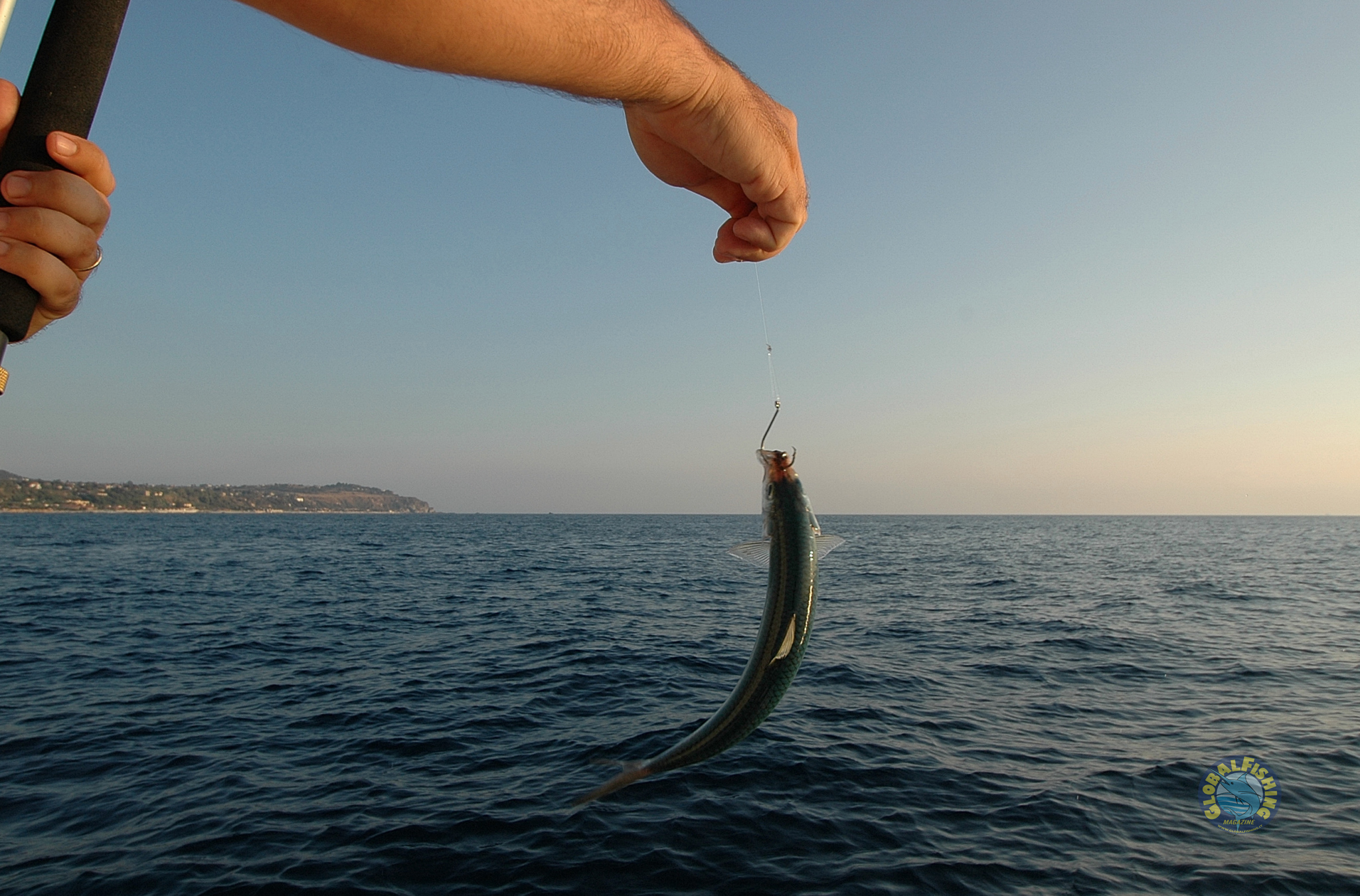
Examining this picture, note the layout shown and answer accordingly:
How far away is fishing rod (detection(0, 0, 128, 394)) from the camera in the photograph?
1.49m

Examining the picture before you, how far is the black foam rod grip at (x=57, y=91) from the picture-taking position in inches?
58.9

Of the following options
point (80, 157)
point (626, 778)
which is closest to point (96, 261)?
point (80, 157)

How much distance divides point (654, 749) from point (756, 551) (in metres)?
10.2

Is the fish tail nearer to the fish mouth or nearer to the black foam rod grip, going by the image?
the fish mouth

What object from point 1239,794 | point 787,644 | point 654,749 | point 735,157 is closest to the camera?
point 735,157

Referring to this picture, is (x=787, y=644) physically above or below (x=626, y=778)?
above

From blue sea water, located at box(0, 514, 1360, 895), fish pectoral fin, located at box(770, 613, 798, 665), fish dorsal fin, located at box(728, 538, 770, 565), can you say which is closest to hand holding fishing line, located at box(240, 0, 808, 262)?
fish dorsal fin, located at box(728, 538, 770, 565)

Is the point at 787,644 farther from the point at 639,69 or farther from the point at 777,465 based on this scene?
the point at 639,69

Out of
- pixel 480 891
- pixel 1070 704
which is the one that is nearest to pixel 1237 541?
pixel 1070 704

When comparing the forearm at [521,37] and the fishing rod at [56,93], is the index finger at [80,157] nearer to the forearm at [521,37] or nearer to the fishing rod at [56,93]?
the fishing rod at [56,93]

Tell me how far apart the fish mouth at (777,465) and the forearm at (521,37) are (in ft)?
6.26

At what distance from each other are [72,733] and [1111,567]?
5559cm

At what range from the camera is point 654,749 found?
1249 centimetres

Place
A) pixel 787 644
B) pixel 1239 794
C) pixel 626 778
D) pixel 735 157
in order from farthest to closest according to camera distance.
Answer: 1. pixel 1239 794
2. pixel 787 644
3. pixel 626 778
4. pixel 735 157
